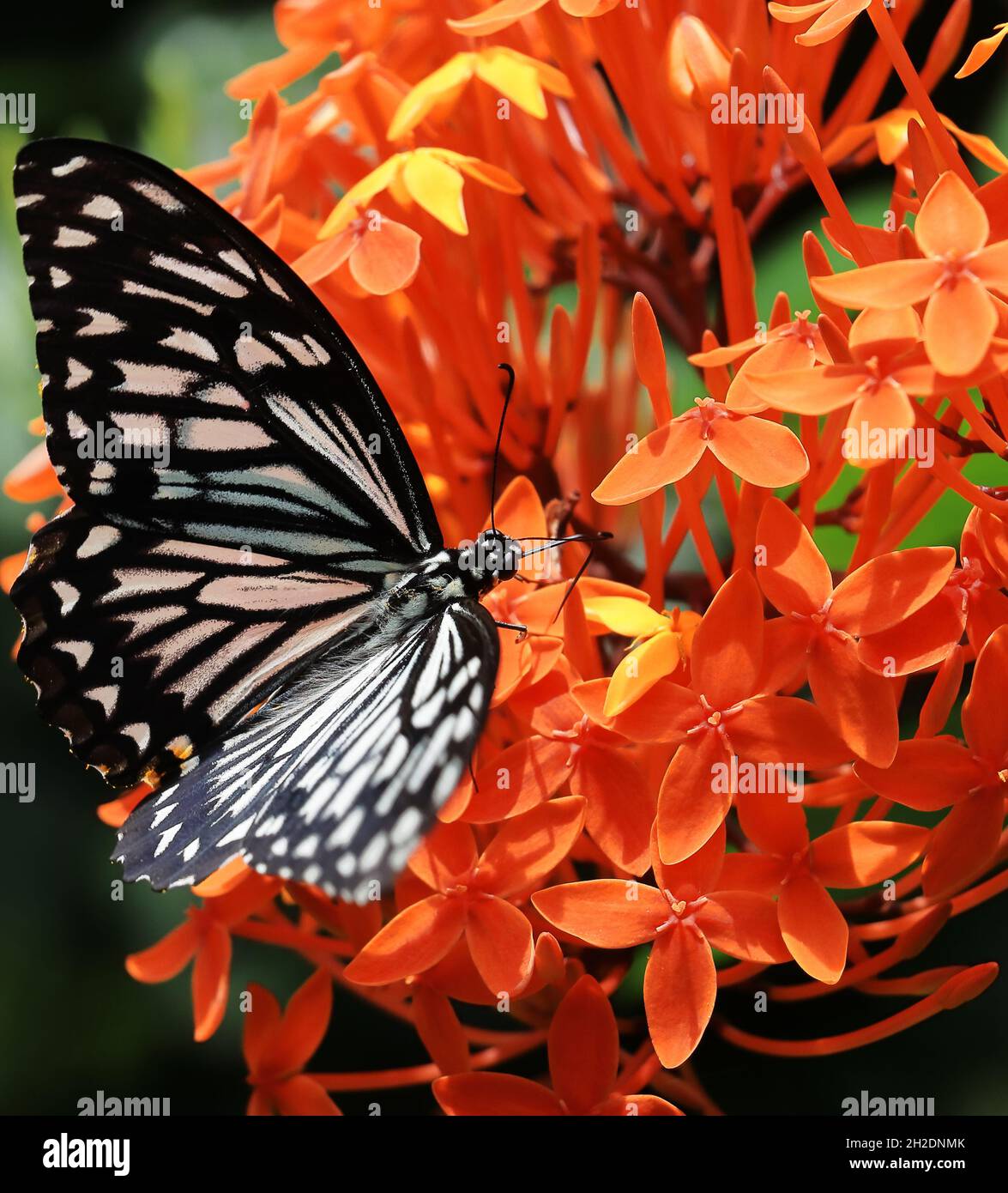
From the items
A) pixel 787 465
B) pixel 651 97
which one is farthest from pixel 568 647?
pixel 651 97

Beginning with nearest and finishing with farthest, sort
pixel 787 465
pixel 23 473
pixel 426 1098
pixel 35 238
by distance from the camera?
pixel 787 465, pixel 35 238, pixel 23 473, pixel 426 1098

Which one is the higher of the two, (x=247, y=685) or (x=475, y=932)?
(x=247, y=685)

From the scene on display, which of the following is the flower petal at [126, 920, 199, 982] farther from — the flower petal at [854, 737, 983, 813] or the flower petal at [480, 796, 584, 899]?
the flower petal at [854, 737, 983, 813]

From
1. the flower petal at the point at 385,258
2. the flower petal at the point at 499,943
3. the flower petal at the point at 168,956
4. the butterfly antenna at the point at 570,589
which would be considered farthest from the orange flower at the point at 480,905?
the flower petal at the point at 385,258

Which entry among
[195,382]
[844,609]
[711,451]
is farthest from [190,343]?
[844,609]

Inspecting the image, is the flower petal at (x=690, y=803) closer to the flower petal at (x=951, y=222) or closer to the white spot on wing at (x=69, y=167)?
the flower petal at (x=951, y=222)

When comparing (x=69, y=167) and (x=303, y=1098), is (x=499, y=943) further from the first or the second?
(x=69, y=167)

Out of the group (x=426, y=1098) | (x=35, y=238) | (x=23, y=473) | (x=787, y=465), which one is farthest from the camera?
(x=426, y=1098)

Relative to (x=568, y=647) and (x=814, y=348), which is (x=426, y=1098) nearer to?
(x=568, y=647)

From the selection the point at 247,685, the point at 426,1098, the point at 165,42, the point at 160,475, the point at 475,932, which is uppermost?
the point at 165,42
